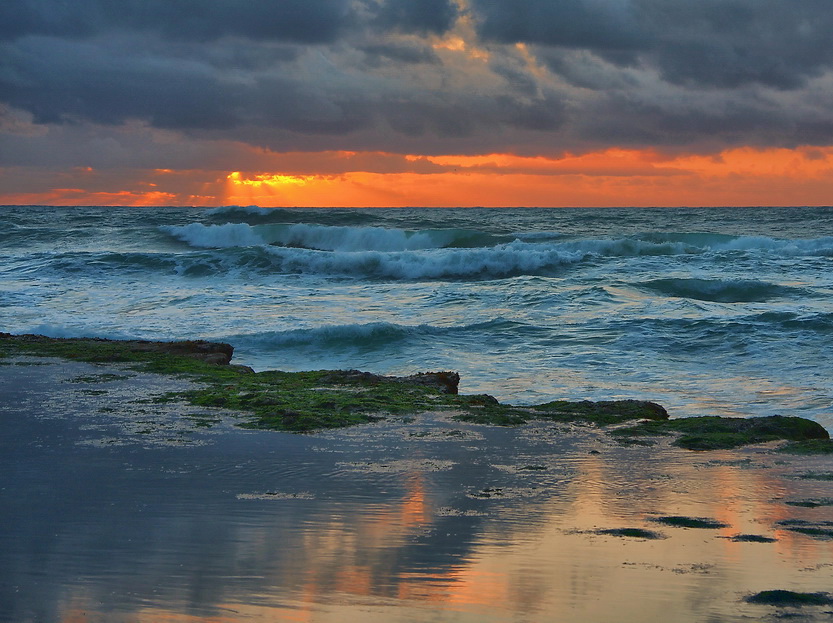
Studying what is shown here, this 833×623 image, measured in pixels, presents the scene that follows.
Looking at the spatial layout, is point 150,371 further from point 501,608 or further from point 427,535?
point 501,608

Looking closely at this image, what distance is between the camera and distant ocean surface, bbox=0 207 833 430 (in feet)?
36.4

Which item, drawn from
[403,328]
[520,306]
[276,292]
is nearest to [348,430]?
[403,328]

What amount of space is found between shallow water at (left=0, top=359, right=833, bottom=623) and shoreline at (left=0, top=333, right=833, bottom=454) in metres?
0.34

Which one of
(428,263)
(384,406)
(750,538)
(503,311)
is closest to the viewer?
(750,538)

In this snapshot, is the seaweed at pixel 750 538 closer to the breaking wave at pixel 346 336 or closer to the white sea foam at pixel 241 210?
the breaking wave at pixel 346 336

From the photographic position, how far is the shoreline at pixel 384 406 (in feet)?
21.6

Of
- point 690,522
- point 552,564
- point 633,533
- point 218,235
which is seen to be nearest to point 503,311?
point 690,522

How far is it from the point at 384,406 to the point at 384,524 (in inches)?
124

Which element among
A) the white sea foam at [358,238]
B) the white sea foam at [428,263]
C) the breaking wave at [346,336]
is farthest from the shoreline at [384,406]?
the white sea foam at [358,238]

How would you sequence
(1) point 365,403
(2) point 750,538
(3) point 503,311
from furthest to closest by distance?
(3) point 503,311 → (1) point 365,403 → (2) point 750,538

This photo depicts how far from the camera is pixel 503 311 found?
55.7ft

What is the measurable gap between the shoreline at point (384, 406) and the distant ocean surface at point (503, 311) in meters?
1.86

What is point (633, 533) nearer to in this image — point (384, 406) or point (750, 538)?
point (750, 538)

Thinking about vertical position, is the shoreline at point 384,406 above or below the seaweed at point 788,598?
below
